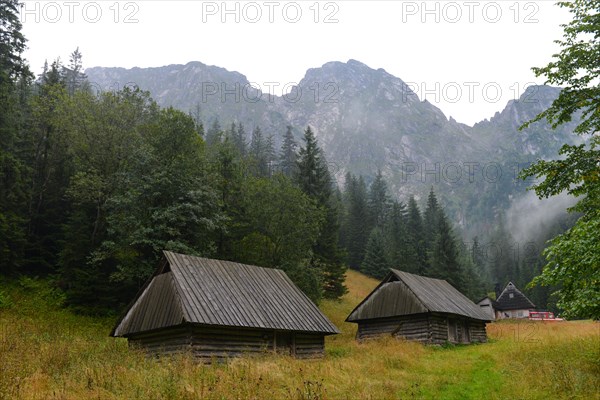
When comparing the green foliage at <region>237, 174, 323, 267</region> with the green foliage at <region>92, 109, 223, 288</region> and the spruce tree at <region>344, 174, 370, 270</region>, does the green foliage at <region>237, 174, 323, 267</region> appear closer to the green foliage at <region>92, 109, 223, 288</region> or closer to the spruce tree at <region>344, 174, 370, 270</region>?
the green foliage at <region>92, 109, 223, 288</region>

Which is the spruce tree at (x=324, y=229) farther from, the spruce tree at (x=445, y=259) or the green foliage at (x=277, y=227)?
the spruce tree at (x=445, y=259)

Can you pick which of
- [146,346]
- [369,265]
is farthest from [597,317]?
[369,265]

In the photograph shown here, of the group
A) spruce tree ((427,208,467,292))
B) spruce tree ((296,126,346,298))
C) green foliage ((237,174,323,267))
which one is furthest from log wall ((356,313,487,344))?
spruce tree ((427,208,467,292))

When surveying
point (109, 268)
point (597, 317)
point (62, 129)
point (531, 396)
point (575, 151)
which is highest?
point (62, 129)

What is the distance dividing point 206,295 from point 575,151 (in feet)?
53.3

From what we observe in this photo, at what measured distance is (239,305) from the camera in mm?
22562

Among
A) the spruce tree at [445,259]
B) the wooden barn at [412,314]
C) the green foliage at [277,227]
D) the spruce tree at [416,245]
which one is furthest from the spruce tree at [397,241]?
the green foliage at [277,227]

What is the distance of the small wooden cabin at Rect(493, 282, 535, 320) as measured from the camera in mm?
76688

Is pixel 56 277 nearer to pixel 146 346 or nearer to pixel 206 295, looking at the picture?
pixel 146 346

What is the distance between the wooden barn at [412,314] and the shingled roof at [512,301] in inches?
1763

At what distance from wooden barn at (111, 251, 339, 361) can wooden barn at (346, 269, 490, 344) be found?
9.18m

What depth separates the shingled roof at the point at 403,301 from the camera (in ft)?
108

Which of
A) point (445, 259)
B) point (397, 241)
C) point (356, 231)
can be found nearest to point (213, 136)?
point (356, 231)

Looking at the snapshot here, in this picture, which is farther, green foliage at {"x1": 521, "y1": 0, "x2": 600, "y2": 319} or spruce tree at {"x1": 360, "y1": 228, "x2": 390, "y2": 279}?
spruce tree at {"x1": 360, "y1": 228, "x2": 390, "y2": 279}
